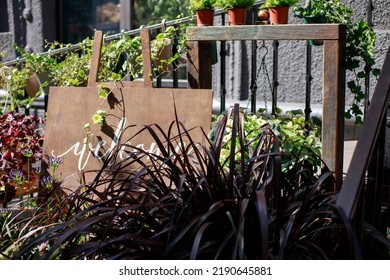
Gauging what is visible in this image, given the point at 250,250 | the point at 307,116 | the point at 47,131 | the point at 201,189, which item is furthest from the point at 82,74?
the point at 250,250

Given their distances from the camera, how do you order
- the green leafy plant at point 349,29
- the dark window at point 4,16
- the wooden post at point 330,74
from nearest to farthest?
the wooden post at point 330,74 → the green leafy plant at point 349,29 → the dark window at point 4,16

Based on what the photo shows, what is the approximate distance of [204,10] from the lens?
4098 mm

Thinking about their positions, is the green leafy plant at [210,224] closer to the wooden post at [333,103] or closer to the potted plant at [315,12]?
the wooden post at [333,103]

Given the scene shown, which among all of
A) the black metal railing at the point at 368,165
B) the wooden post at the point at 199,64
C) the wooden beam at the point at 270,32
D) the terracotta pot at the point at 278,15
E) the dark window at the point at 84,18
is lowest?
the black metal railing at the point at 368,165

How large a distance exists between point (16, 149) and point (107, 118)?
0.60 metres

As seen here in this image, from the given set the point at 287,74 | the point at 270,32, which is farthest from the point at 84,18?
the point at 270,32

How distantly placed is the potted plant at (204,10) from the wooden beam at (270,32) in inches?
5.3

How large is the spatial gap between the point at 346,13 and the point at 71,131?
1661 millimetres

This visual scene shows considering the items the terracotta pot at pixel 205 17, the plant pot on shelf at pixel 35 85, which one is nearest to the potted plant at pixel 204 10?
the terracotta pot at pixel 205 17

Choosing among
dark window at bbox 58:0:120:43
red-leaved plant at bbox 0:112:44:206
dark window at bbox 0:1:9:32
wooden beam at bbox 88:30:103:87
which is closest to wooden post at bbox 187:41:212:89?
wooden beam at bbox 88:30:103:87

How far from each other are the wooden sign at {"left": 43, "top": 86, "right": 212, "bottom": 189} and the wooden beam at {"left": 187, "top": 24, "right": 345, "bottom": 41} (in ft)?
1.05

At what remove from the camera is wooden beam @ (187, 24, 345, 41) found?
3.50 m

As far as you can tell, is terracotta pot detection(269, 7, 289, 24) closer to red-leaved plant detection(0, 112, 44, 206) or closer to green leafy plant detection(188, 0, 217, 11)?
green leafy plant detection(188, 0, 217, 11)

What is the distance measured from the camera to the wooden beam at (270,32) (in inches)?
138
